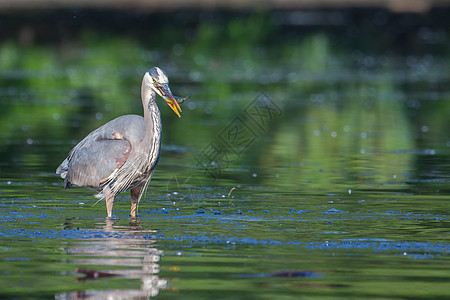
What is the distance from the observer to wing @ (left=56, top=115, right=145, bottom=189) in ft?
38.4

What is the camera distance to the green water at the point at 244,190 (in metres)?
8.62

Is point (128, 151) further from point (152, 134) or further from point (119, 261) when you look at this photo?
point (119, 261)

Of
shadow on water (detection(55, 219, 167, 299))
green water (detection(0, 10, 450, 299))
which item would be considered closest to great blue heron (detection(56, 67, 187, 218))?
green water (detection(0, 10, 450, 299))

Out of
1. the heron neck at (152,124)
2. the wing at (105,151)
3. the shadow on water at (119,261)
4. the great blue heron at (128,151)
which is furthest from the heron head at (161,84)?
the shadow on water at (119,261)

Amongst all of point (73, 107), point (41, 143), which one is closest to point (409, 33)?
point (73, 107)

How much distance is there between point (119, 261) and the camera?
9.14 meters

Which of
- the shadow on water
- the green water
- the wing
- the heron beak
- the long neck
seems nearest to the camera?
the shadow on water

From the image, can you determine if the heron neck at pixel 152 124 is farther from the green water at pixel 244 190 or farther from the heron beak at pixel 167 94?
the green water at pixel 244 190

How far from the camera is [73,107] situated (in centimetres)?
2488

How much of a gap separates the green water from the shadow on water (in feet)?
0.08

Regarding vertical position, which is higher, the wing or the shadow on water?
the wing

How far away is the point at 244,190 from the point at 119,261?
486cm

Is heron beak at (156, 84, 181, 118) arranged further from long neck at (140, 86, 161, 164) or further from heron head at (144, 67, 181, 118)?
long neck at (140, 86, 161, 164)

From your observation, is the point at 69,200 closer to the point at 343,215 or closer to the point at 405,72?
the point at 343,215
